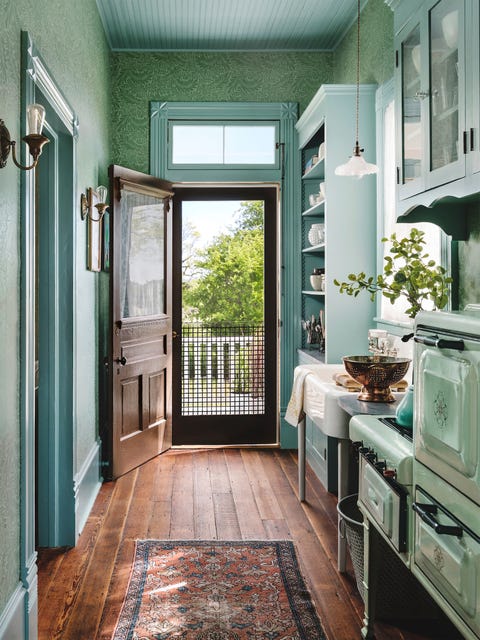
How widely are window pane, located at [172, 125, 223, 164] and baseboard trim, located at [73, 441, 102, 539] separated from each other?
2.44 m

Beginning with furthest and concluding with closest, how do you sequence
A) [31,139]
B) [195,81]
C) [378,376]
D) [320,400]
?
[195,81]
[320,400]
[378,376]
[31,139]

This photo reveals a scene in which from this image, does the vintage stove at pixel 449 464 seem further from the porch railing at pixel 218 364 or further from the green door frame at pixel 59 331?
the porch railing at pixel 218 364

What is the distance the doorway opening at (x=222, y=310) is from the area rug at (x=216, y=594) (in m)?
2.05

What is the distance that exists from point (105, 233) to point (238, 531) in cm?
221

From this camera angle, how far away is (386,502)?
200 cm

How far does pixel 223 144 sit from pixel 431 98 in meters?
3.04

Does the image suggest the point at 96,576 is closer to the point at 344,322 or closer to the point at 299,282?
the point at 344,322

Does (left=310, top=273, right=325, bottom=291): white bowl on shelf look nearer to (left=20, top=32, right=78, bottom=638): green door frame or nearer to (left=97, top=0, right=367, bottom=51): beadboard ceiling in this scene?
(left=97, top=0, right=367, bottom=51): beadboard ceiling

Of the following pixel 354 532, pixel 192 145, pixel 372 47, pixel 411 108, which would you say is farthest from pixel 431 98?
pixel 192 145

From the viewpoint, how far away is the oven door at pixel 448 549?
146 centimetres

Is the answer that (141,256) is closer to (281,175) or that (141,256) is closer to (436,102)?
(281,175)

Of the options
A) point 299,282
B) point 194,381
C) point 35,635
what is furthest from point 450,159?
point 194,381

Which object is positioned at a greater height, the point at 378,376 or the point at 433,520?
the point at 378,376

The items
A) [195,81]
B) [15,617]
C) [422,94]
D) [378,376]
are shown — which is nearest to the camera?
[15,617]
